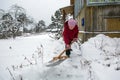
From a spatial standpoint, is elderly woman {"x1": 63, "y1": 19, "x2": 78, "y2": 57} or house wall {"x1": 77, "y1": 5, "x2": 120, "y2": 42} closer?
elderly woman {"x1": 63, "y1": 19, "x2": 78, "y2": 57}

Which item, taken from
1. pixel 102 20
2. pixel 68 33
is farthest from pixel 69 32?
pixel 102 20

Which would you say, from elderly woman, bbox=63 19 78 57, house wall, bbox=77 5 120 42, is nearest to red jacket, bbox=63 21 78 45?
elderly woman, bbox=63 19 78 57

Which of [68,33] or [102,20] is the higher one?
[102,20]

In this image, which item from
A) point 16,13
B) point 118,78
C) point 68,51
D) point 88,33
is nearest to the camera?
point 118,78

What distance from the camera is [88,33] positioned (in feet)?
40.9

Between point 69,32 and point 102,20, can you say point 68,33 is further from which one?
point 102,20

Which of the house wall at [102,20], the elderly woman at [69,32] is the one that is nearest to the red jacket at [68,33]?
the elderly woman at [69,32]

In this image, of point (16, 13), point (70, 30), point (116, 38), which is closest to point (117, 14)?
point (116, 38)

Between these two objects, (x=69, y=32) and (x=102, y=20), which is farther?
(x=102, y=20)

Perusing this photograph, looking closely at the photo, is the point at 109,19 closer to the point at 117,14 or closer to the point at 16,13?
the point at 117,14

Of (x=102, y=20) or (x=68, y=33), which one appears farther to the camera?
(x=102, y=20)

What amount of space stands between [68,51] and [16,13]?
56.8 m

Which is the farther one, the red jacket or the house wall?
the house wall

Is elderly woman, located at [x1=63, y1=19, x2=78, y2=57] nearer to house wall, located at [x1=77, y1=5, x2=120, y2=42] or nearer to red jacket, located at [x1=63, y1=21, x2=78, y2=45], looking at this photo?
red jacket, located at [x1=63, y1=21, x2=78, y2=45]
